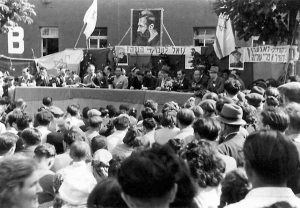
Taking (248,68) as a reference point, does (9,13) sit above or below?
above

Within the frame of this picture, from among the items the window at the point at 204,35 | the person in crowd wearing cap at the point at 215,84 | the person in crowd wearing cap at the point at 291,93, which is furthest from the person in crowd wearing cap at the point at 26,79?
the person in crowd wearing cap at the point at 291,93

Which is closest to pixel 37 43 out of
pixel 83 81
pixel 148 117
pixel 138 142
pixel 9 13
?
pixel 9 13

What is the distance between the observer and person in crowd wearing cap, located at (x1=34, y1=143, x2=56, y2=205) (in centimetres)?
533

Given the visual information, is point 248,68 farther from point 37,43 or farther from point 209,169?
point 37,43

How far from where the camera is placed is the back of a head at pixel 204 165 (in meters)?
3.79

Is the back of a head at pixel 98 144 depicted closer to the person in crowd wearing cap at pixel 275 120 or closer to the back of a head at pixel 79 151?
the back of a head at pixel 79 151

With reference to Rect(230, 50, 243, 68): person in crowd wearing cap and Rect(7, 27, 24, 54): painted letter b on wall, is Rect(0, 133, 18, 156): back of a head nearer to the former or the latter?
Rect(230, 50, 243, 68): person in crowd wearing cap

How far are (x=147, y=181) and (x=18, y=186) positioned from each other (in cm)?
69

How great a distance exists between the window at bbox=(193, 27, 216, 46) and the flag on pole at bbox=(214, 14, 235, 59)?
8303 millimetres

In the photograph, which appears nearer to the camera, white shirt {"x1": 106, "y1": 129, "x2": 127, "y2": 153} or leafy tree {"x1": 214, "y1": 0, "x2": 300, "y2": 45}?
white shirt {"x1": 106, "y1": 129, "x2": 127, "y2": 153}

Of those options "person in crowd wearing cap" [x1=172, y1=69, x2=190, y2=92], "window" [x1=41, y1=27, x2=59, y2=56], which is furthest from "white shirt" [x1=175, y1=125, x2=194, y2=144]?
"window" [x1=41, y1=27, x2=59, y2=56]

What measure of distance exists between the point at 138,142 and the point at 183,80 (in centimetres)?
1058

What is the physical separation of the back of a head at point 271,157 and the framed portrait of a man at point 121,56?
17.5 m

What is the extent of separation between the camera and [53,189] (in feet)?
17.5
